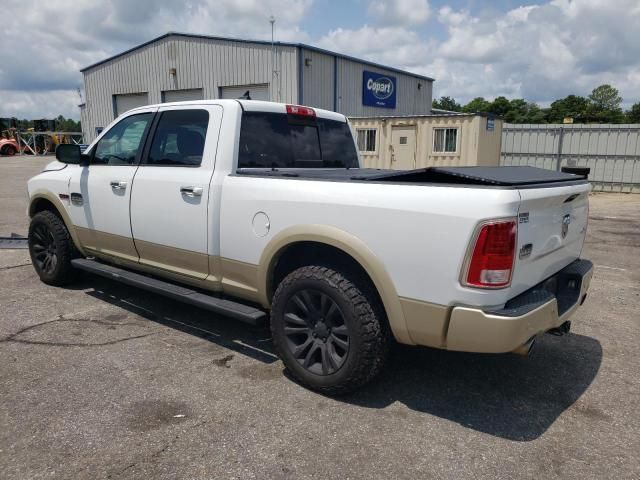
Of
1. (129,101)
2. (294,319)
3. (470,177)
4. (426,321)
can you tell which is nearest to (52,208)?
(294,319)

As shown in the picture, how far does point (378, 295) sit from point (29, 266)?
5403 millimetres

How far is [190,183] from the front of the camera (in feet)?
12.5

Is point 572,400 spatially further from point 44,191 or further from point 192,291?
point 44,191

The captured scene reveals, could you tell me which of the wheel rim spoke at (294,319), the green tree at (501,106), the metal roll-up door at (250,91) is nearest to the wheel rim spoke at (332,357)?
the wheel rim spoke at (294,319)

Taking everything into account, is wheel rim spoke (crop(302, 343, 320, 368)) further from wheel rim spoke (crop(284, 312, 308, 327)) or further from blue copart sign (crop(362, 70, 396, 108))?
blue copart sign (crop(362, 70, 396, 108))

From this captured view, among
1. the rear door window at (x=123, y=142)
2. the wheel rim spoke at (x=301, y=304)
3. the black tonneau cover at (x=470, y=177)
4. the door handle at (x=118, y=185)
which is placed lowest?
the wheel rim spoke at (x=301, y=304)

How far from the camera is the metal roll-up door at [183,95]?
2084 cm

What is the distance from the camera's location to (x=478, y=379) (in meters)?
3.58

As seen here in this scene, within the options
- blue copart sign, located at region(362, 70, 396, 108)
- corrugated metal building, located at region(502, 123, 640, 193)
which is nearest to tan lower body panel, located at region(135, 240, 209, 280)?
blue copart sign, located at region(362, 70, 396, 108)

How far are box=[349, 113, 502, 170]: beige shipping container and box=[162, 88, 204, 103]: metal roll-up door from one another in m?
7.11

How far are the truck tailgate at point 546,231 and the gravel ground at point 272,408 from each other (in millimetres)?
875

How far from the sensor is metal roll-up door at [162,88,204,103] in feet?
68.4

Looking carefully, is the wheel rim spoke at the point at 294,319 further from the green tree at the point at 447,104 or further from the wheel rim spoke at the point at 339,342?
the green tree at the point at 447,104

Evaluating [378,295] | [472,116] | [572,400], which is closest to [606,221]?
[472,116]
